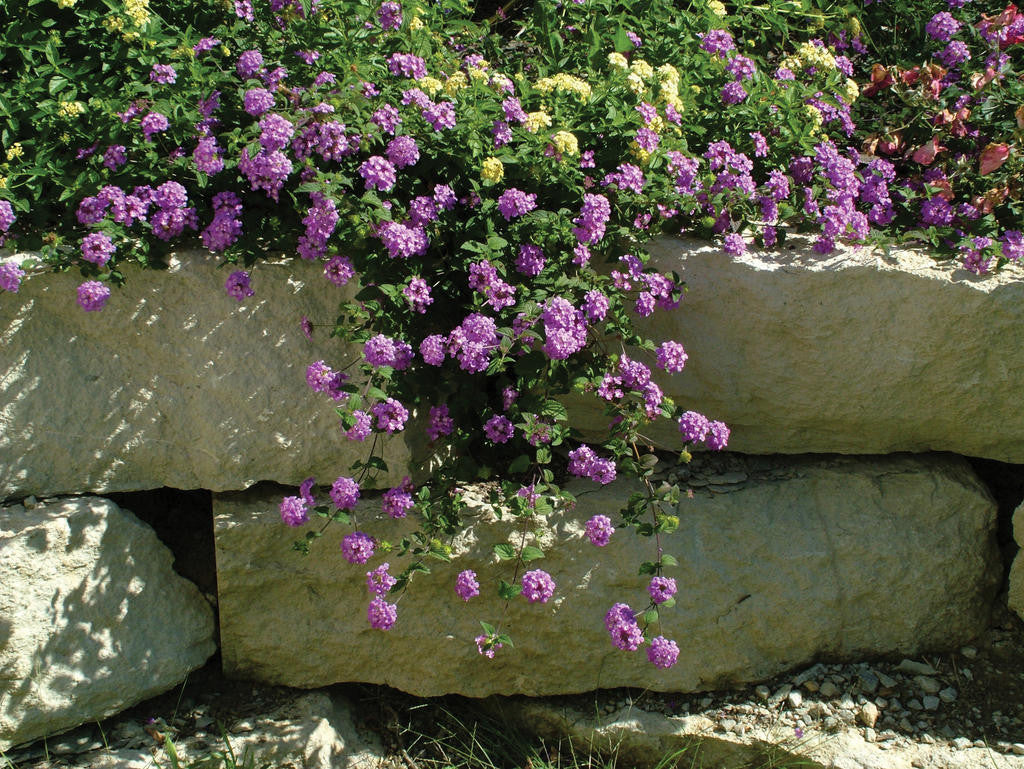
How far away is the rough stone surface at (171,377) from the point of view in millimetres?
2590

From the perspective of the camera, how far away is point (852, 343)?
8.66ft

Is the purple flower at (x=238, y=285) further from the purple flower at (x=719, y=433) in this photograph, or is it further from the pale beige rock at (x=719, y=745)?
the pale beige rock at (x=719, y=745)

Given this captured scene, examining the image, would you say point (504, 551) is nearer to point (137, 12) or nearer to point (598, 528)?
point (598, 528)

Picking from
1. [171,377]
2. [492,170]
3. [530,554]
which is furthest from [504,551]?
[171,377]

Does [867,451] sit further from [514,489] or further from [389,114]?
[389,114]

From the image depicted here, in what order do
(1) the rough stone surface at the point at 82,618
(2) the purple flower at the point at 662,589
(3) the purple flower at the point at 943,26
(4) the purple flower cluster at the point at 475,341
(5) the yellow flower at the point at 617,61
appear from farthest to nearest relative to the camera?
(3) the purple flower at the point at 943,26 → (5) the yellow flower at the point at 617,61 → (1) the rough stone surface at the point at 82,618 → (2) the purple flower at the point at 662,589 → (4) the purple flower cluster at the point at 475,341

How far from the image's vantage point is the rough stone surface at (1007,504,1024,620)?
2725 mm

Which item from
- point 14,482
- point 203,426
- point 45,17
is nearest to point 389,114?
point 203,426

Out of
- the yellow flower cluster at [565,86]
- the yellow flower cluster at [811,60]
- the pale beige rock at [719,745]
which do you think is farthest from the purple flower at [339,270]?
the yellow flower cluster at [811,60]

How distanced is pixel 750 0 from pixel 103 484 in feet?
8.39

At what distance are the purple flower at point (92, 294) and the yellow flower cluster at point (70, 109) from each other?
17.7 inches

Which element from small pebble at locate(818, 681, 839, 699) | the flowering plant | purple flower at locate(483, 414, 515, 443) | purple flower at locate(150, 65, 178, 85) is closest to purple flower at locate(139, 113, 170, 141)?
the flowering plant

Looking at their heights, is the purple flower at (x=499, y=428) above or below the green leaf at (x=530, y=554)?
above

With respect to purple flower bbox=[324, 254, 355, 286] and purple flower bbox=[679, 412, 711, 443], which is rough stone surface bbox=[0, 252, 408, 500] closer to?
purple flower bbox=[324, 254, 355, 286]
